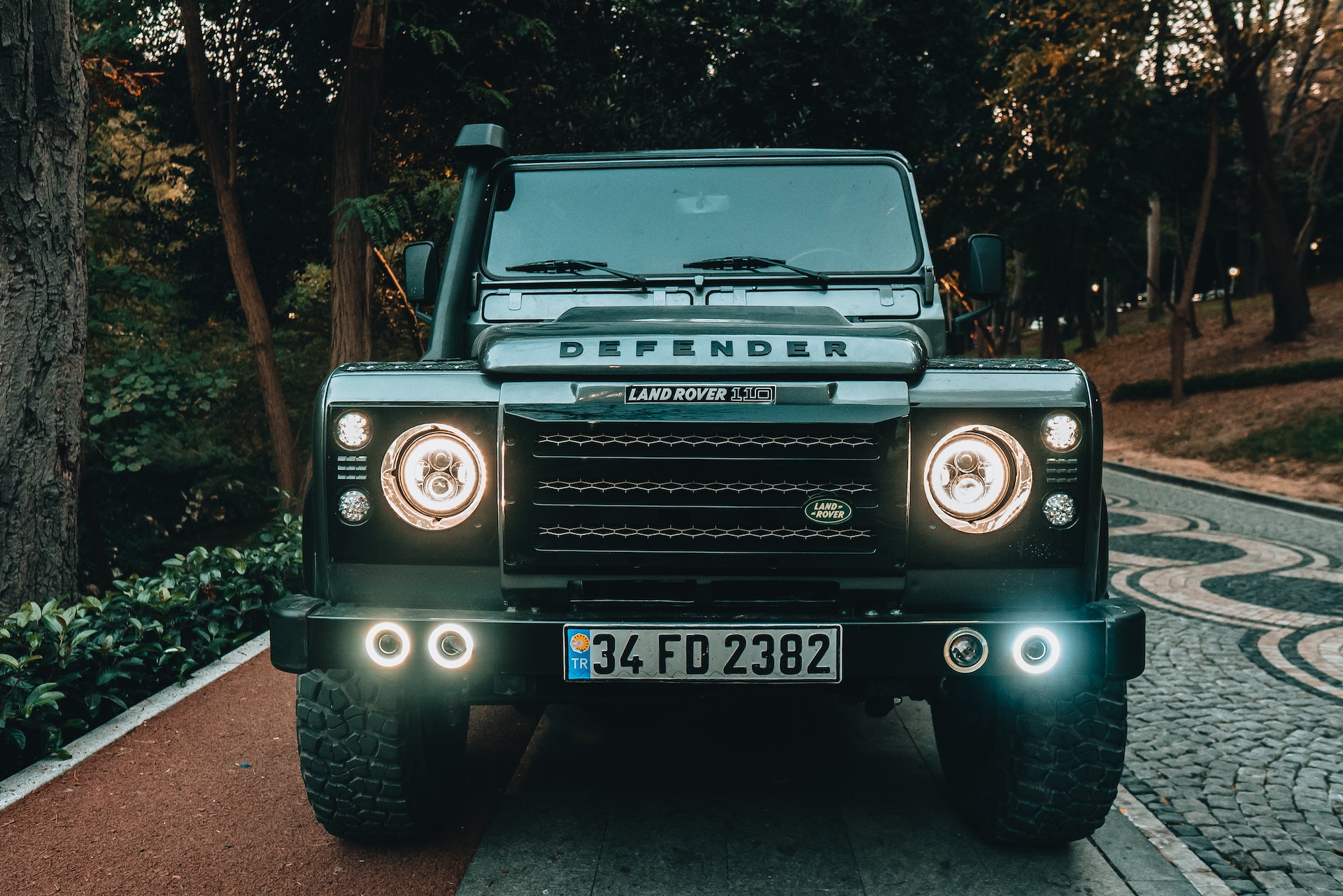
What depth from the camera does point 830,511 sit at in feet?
9.05

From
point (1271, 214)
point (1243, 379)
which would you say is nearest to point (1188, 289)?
point (1243, 379)

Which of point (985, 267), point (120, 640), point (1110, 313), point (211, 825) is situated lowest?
point (211, 825)

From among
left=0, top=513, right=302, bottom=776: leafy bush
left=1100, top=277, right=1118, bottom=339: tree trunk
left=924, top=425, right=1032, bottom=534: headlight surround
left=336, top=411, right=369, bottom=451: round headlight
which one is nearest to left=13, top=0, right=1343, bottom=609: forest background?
left=0, top=513, right=302, bottom=776: leafy bush

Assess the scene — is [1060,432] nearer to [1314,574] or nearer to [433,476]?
[433,476]

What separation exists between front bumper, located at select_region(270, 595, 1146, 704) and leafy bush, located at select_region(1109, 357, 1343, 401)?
1828 centimetres

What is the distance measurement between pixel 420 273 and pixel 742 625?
2.39 m

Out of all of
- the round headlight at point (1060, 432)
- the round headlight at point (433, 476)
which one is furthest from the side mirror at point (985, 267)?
the round headlight at point (433, 476)

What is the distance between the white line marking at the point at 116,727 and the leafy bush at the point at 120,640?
2.6 inches

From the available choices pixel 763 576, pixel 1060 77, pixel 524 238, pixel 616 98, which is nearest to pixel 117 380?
pixel 616 98

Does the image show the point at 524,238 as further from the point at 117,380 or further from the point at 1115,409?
the point at 1115,409

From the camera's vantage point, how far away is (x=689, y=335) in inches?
114

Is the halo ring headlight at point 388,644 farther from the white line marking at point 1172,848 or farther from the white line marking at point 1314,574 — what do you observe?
the white line marking at point 1314,574

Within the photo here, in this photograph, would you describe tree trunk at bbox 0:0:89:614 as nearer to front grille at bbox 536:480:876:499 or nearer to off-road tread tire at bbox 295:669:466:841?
off-road tread tire at bbox 295:669:466:841

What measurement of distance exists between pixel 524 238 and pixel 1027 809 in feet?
9.03
